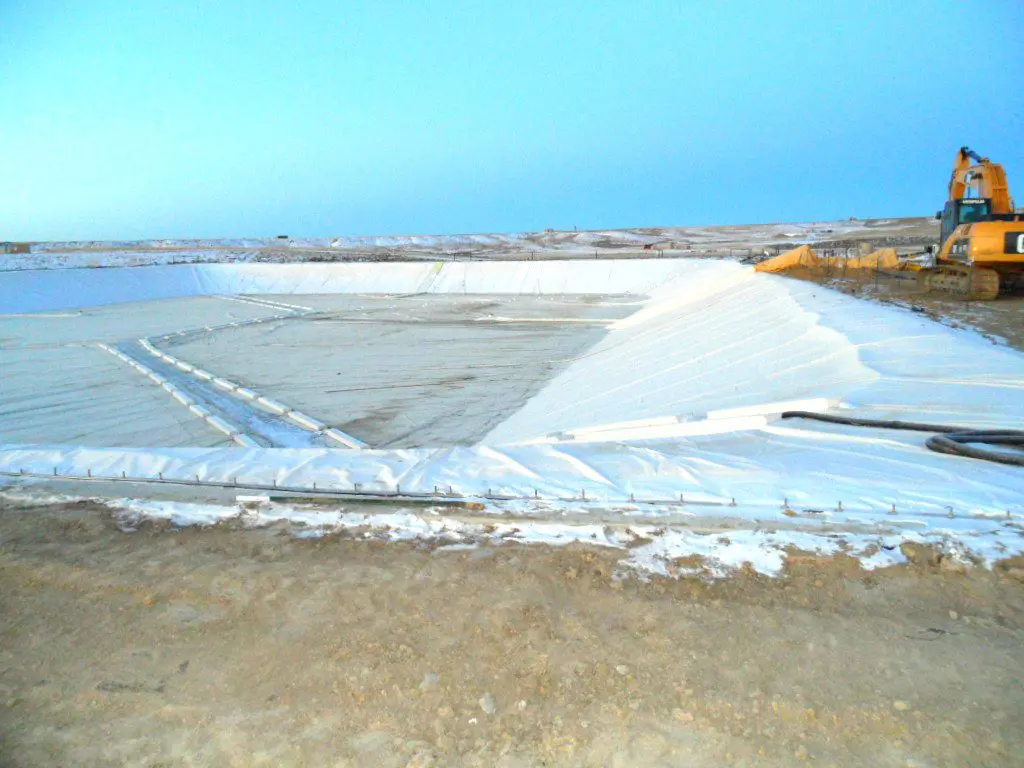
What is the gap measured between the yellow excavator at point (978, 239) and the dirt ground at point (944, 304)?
370 mm

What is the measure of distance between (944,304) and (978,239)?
1.27 metres

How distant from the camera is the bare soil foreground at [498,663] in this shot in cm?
258

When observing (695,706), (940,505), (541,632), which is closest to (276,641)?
(541,632)

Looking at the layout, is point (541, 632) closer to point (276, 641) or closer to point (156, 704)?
point (276, 641)

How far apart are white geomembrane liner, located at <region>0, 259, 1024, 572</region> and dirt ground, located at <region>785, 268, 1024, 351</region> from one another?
81 centimetres

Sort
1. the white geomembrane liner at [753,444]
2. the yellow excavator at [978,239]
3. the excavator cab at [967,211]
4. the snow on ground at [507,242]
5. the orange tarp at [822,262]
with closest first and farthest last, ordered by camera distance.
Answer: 1. the white geomembrane liner at [753,444]
2. the yellow excavator at [978,239]
3. the excavator cab at [967,211]
4. the orange tarp at [822,262]
5. the snow on ground at [507,242]

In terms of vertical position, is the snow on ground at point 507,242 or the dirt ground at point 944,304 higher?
the snow on ground at point 507,242

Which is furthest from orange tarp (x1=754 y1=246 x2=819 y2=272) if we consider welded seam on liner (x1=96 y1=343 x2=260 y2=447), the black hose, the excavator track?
welded seam on liner (x1=96 y1=343 x2=260 y2=447)

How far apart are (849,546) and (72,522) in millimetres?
4868

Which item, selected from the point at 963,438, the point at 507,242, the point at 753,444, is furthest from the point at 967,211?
the point at 507,242

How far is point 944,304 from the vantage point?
1352 cm

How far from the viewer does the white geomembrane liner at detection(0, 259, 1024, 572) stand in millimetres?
4367

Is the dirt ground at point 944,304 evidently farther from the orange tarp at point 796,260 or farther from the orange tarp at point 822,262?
the orange tarp at point 796,260

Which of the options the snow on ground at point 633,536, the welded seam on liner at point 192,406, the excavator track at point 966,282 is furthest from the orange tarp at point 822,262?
the snow on ground at point 633,536
